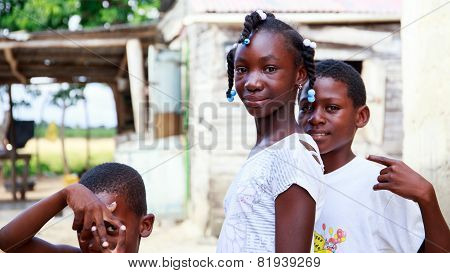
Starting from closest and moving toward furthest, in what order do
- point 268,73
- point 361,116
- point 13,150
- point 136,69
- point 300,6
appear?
point 268,73
point 361,116
point 300,6
point 136,69
point 13,150

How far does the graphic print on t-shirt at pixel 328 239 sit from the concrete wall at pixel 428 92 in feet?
1.42

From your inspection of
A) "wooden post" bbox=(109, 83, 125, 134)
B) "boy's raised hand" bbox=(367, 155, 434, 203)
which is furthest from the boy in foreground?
"wooden post" bbox=(109, 83, 125, 134)

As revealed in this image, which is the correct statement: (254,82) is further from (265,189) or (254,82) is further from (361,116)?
(361,116)

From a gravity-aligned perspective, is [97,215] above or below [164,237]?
above

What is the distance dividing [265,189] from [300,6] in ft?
14.2

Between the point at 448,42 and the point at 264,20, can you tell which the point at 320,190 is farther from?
the point at 448,42

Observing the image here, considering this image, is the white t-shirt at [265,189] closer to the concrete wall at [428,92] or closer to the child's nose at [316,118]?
the child's nose at [316,118]

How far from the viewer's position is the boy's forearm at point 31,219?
3.86 ft

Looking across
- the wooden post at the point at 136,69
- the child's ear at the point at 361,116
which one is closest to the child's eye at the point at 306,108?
the child's ear at the point at 361,116

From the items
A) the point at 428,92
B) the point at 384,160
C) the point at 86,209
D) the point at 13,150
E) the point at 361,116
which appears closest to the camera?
the point at 86,209

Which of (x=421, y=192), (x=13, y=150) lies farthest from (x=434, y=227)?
(x=13, y=150)

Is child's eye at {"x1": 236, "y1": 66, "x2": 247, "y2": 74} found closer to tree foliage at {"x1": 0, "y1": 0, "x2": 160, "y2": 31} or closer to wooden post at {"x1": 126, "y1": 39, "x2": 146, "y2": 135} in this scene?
wooden post at {"x1": 126, "y1": 39, "x2": 146, "y2": 135}

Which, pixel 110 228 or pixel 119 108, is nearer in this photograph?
pixel 110 228

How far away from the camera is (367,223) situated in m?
1.44
